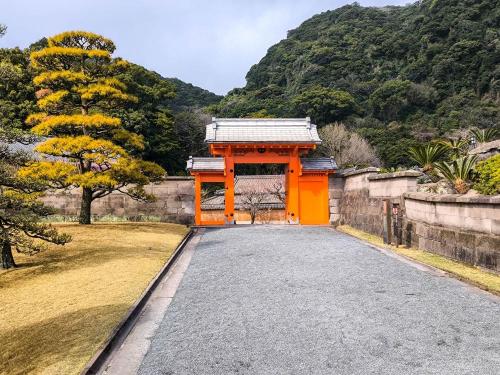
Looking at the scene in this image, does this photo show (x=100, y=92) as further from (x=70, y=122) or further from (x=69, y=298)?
(x=69, y=298)

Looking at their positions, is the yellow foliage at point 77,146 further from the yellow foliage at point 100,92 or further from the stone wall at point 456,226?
the stone wall at point 456,226

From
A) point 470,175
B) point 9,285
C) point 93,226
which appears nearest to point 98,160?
point 93,226

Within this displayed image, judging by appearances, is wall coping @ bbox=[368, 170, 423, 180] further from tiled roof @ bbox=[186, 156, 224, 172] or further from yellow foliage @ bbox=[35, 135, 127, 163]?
yellow foliage @ bbox=[35, 135, 127, 163]

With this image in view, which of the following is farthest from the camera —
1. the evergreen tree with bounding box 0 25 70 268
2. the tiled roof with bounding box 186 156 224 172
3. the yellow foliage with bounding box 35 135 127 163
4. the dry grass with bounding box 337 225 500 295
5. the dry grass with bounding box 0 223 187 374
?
the tiled roof with bounding box 186 156 224 172

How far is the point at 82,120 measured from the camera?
1357 centimetres

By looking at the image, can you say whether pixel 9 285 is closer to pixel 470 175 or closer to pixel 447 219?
pixel 447 219

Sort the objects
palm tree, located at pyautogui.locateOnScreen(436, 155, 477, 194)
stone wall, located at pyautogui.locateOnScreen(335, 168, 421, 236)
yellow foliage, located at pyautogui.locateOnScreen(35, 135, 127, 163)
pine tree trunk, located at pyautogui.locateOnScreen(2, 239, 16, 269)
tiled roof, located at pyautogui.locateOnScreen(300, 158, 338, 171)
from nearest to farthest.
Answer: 1. pine tree trunk, located at pyautogui.locateOnScreen(2, 239, 16, 269)
2. palm tree, located at pyautogui.locateOnScreen(436, 155, 477, 194)
3. stone wall, located at pyautogui.locateOnScreen(335, 168, 421, 236)
4. yellow foliage, located at pyautogui.locateOnScreen(35, 135, 127, 163)
5. tiled roof, located at pyautogui.locateOnScreen(300, 158, 338, 171)

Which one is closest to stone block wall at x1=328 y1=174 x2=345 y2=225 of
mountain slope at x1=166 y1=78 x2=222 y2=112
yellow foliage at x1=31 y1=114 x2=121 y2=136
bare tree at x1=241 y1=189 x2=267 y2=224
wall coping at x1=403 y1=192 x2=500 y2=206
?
wall coping at x1=403 y1=192 x2=500 y2=206

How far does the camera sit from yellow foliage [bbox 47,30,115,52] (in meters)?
14.2

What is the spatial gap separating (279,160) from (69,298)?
14.4 m

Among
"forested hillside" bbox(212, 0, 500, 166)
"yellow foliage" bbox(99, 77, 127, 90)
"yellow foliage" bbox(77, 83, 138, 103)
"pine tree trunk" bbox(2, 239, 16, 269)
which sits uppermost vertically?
"forested hillside" bbox(212, 0, 500, 166)

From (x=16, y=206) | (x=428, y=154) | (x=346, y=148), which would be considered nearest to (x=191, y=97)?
(x=346, y=148)

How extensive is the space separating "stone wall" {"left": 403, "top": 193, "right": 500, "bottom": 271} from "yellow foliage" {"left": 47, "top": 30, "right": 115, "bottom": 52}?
11.3 meters

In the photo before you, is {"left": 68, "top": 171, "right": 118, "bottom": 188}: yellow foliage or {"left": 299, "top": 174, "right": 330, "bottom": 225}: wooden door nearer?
{"left": 68, "top": 171, "right": 118, "bottom": 188}: yellow foliage
